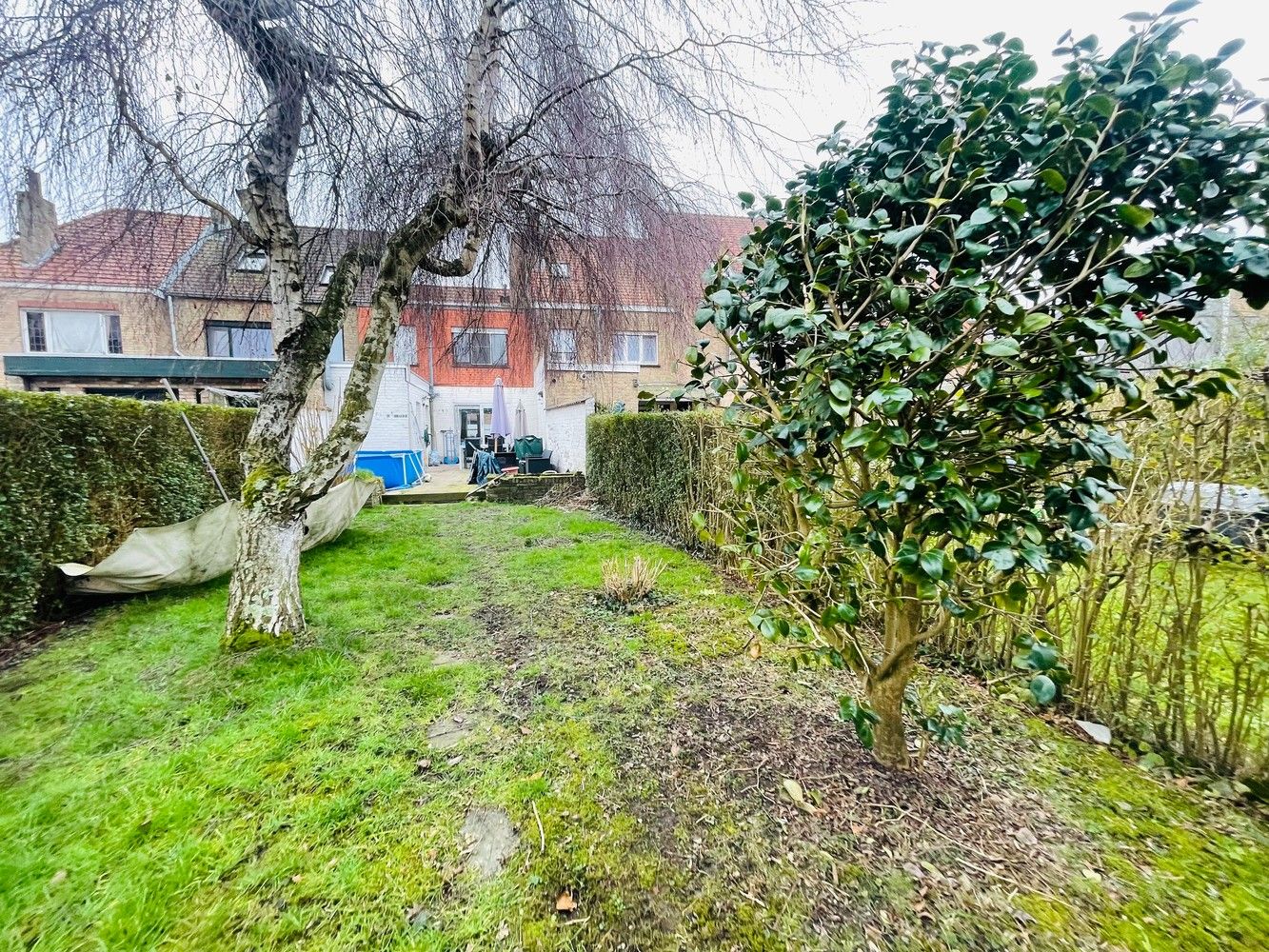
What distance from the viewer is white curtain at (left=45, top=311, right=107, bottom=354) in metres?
14.0

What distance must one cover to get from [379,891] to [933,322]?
2.46m

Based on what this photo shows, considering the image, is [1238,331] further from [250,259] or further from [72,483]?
[72,483]

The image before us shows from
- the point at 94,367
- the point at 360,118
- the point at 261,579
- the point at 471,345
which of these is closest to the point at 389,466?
the point at 94,367

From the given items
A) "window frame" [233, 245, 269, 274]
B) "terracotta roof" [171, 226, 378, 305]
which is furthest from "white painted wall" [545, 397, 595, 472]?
"window frame" [233, 245, 269, 274]

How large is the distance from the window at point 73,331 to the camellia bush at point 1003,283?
1999 centimetres

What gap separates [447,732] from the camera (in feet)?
7.91

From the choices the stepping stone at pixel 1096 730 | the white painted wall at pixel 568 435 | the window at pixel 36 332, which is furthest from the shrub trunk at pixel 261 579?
the window at pixel 36 332

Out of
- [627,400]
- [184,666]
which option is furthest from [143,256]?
[627,400]

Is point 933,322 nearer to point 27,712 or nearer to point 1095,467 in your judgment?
point 1095,467

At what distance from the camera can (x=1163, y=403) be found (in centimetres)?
212

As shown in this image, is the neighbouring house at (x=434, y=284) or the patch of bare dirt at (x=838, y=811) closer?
the patch of bare dirt at (x=838, y=811)

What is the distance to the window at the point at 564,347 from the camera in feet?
15.1

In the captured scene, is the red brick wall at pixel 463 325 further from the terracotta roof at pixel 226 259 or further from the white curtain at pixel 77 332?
the white curtain at pixel 77 332

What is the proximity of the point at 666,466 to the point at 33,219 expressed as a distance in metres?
5.55
